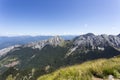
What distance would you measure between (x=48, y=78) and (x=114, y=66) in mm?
4267

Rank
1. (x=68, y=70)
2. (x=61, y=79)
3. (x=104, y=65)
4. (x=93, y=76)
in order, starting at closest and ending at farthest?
1. (x=61, y=79)
2. (x=68, y=70)
3. (x=93, y=76)
4. (x=104, y=65)

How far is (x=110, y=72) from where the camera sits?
10.3m

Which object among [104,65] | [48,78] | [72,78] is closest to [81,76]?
[72,78]

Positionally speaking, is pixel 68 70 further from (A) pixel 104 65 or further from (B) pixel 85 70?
(A) pixel 104 65

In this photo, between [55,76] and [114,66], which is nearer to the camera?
[55,76]

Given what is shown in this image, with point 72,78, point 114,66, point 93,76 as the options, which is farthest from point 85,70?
point 114,66

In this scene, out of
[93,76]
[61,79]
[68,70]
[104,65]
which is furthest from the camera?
[104,65]

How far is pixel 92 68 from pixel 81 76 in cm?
153

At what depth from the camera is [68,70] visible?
938 centimetres

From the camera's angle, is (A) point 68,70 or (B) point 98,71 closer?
(A) point 68,70

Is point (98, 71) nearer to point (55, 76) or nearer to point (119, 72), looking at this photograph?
point (119, 72)

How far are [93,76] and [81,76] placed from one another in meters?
1.36

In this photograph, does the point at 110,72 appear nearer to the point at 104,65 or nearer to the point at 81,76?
the point at 104,65

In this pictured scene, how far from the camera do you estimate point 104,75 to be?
1019 centimetres
